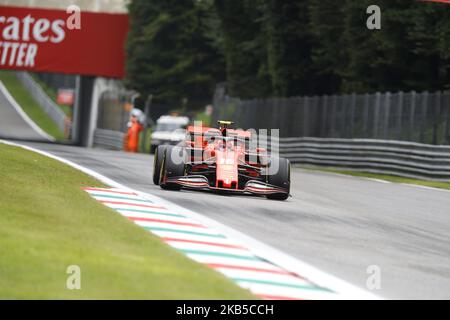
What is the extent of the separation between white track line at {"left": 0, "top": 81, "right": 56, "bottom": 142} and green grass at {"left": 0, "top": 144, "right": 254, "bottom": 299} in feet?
163

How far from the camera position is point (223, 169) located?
17219mm

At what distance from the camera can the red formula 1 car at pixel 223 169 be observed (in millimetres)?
17234

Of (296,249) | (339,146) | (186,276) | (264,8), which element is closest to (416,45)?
(339,146)

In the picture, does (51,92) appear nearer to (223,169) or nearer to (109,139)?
(109,139)

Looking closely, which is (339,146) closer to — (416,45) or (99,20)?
(416,45)

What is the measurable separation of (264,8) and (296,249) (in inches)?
1318

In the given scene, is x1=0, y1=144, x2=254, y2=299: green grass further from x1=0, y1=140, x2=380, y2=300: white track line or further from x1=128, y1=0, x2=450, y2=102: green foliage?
x1=128, y1=0, x2=450, y2=102: green foliage

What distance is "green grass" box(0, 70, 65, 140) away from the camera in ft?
238

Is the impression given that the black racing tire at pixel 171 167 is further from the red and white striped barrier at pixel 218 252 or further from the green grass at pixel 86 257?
the green grass at pixel 86 257

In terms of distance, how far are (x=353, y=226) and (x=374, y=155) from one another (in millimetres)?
→ 16230

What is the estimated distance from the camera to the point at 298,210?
16031 millimetres

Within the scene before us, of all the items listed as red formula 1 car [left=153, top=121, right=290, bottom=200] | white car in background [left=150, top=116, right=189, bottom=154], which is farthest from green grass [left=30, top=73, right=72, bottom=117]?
red formula 1 car [left=153, top=121, right=290, bottom=200]

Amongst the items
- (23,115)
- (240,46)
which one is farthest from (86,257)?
(23,115)
